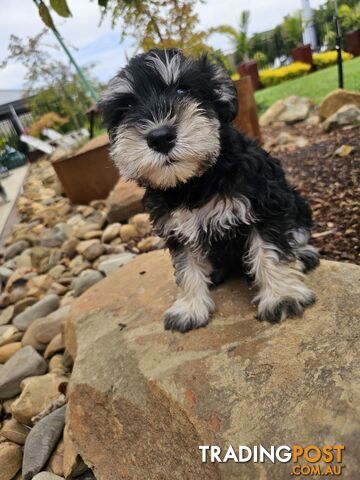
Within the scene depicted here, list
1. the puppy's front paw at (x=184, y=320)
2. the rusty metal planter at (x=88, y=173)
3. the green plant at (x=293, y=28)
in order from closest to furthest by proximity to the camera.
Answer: the puppy's front paw at (x=184, y=320)
the rusty metal planter at (x=88, y=173)
the green plant at (x=293, y=28)

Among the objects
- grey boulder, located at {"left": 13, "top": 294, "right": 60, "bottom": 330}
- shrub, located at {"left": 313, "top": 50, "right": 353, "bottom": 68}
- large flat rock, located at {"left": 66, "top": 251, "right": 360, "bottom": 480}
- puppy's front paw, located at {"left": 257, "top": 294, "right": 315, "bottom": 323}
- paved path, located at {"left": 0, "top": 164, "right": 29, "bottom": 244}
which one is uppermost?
puppy's front paw, located at {"left": 257, "top": 294, "right": 315, "bottom": 323}

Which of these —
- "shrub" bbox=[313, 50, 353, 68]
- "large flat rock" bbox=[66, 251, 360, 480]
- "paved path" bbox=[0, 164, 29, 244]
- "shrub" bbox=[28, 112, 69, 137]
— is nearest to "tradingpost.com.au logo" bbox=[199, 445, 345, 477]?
"large flat rock" bbox=[66, 251, 360, 480]

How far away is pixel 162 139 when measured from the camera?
2193 millimetres

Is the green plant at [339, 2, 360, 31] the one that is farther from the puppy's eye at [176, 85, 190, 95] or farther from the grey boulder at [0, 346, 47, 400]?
the grey boulder at [0, 346, 47, 400]

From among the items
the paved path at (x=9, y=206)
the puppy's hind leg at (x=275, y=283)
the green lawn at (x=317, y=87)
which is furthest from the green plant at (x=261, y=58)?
the puppy's hind leg at (x=275, y=283)

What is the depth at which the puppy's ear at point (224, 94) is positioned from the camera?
2.59m

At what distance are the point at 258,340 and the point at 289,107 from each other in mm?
8988

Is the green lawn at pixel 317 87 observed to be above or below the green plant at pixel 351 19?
below

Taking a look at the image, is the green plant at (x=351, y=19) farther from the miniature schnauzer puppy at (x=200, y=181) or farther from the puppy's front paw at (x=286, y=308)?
the puppy's front paw at (x=286, y=308)

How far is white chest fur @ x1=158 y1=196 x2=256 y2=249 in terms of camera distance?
2582 mm

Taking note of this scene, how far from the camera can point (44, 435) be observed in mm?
3037

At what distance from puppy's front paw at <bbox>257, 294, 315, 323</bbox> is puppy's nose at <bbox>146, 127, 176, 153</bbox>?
117 centimetres

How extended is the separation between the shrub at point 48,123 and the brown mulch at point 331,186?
1718cm

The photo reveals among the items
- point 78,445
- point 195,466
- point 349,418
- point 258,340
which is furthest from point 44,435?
point 349,418
